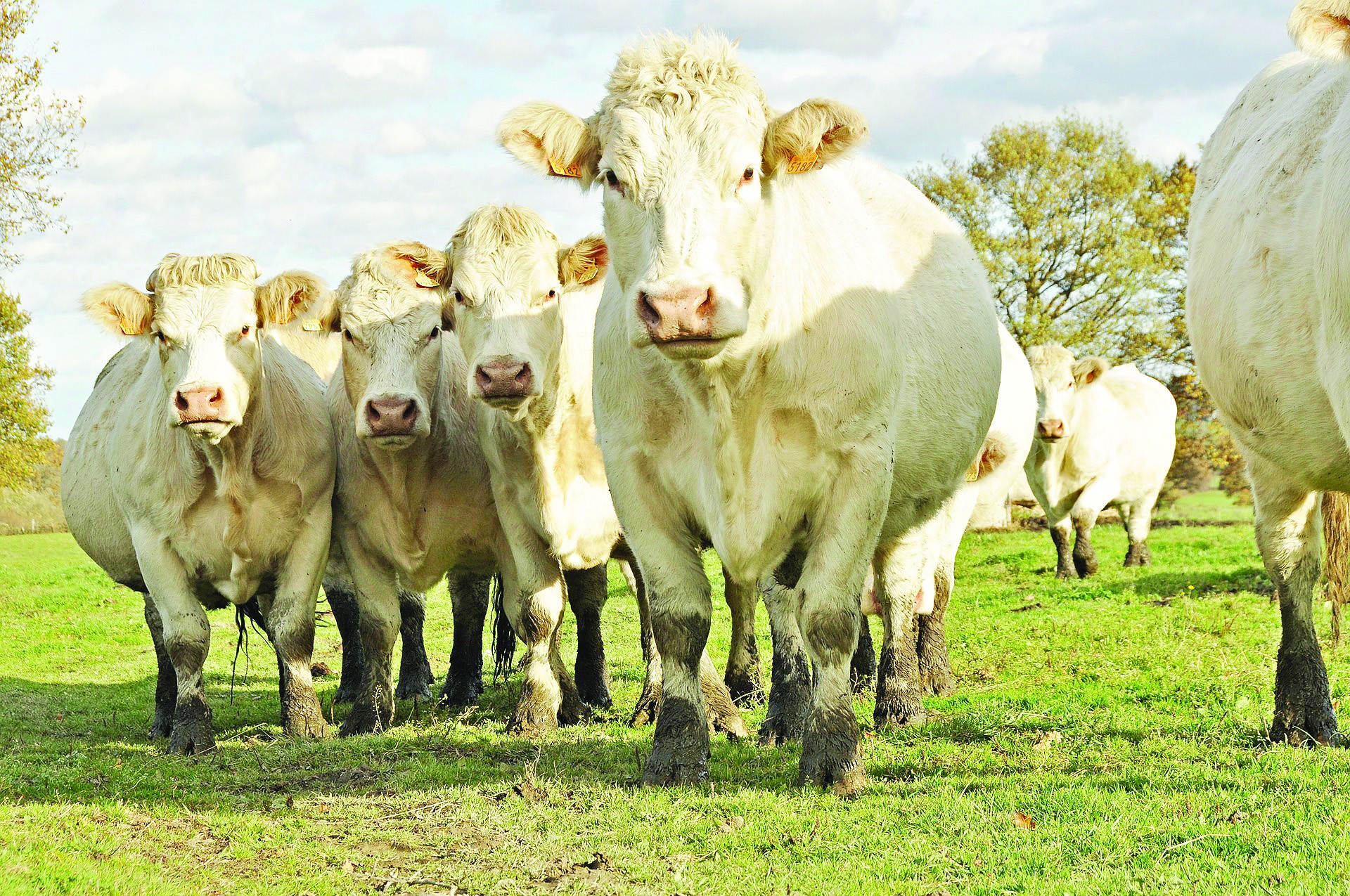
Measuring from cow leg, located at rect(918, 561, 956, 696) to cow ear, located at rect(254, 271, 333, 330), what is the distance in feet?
14.5

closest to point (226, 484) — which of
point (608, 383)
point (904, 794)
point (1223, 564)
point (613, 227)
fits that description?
point (608, 383)

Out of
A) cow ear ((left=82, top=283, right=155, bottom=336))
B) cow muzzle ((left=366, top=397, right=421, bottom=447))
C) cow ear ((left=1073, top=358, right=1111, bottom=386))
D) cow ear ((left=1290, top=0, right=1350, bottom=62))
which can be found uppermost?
cow ear ((left=1290, top=0, right=1350, bottom=62))

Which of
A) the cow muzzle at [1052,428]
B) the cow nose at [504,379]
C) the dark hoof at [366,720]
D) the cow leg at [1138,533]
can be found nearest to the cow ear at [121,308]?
the cow nose at [504,379]

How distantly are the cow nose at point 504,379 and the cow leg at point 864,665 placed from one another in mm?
2994

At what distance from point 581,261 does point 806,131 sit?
9.06 ft

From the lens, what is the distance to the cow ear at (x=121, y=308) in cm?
762

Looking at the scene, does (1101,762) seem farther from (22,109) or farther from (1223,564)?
(22,109)

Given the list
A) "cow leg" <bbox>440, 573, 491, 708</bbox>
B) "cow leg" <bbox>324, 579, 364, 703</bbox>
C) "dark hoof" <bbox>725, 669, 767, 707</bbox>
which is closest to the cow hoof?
"dark hoof" <bbox>725, 669, 767, 707</bbox>

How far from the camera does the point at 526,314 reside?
745 centimetres

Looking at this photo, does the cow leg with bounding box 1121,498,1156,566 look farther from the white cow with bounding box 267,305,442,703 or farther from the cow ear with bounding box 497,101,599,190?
the cow ear with bounding box 497,101,599,190

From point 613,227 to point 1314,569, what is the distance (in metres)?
3.82

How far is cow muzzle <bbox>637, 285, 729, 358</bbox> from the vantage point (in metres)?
4.60

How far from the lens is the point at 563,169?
18.1 ft

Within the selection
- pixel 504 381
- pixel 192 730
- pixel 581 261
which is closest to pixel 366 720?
pixel 192 730
